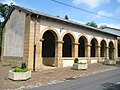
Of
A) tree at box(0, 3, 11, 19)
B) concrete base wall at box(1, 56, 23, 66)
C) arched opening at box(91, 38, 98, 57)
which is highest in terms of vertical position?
tree at box(0, 3, 11, 19)

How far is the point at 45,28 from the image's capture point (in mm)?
19734

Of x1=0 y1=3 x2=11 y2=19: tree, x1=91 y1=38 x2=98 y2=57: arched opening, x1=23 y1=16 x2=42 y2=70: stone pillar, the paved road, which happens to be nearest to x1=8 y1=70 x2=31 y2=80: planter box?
the paved road

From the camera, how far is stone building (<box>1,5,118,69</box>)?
18.5 metres

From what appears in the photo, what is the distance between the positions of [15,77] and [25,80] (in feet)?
2.30

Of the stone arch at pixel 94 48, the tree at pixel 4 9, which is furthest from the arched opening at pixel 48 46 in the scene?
the tree at pixel 4 9

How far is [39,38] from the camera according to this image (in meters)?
19.0

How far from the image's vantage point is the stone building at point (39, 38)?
18.5m

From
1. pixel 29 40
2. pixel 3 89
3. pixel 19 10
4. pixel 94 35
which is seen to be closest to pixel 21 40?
pixel 29 40

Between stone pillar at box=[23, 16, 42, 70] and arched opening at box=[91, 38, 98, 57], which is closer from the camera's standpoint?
stone pillar at box=[23, 16, 42, 70]

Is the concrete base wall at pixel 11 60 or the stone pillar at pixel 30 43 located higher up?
the stone pillar at pixel 30 43

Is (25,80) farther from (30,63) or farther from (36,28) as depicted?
(36,28)

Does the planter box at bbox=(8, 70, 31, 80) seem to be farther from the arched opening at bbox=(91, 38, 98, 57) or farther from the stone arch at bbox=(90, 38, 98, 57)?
the arched opening at bbox=(91, 38, 98, 57)

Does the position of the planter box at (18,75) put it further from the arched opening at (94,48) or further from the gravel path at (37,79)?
the arched opening at (94,48)

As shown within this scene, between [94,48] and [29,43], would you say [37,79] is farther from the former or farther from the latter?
[94,48]
